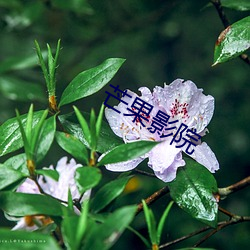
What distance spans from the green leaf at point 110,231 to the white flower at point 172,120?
34cm

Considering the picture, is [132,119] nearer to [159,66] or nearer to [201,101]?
[201,101]

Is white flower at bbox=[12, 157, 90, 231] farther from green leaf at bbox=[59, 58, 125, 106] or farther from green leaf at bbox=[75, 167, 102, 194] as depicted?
green leaf at bbox=[75, 167, 102, 194]

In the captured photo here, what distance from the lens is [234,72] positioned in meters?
2.95

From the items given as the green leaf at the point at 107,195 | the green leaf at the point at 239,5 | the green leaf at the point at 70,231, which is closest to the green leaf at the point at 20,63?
the green leaf at the point at 239,5

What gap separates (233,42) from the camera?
1145 mm

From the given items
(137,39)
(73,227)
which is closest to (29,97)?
(137,39)

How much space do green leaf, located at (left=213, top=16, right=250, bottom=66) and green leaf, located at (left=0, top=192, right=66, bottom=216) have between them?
38cm

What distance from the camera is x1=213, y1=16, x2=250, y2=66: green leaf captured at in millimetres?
1136

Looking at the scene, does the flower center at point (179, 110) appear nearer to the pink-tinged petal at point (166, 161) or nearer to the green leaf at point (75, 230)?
the pink-tinged petal at point (166, 161)

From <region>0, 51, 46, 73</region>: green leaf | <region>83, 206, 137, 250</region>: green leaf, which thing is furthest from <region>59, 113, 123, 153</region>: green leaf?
<region>0, 51, 46, 73</region>: green leaf

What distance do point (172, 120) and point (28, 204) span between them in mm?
333

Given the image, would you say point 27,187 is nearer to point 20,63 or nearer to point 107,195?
point 107,195

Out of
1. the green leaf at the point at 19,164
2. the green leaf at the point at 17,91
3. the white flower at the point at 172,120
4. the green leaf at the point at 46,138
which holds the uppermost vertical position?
the green leaf at the point at 46,138

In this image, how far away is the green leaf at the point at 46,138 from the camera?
999mm
